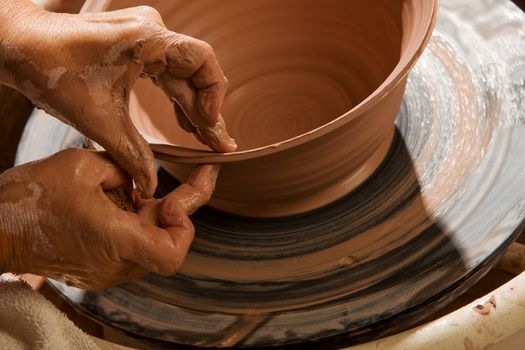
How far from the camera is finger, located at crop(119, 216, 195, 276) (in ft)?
3.33

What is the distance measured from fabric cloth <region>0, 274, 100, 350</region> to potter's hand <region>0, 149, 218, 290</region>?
0.06 metres

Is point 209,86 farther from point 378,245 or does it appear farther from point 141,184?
point 378,245

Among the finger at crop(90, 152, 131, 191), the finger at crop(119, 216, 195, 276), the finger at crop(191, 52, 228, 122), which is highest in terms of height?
Result: the finger at crop(191, 52, 228, 122)

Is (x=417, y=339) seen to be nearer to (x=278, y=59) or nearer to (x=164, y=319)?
(x=164, y=319)

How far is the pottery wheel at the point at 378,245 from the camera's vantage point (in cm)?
113

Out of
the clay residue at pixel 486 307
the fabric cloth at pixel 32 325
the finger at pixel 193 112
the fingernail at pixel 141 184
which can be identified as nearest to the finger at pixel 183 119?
the finger at pixel 193 112

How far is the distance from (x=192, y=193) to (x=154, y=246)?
4.7 inches

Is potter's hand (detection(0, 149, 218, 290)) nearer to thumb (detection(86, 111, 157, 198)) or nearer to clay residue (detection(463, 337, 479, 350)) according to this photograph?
thumb (detection(86, 111, 157, 198))

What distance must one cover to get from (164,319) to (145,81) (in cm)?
45

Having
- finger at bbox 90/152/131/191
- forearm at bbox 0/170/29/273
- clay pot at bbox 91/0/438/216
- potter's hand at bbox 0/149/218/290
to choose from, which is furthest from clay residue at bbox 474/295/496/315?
forearm at bbox 0/170/29/273

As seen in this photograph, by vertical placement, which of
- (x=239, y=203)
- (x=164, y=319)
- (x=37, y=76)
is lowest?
(x=164, y=319)

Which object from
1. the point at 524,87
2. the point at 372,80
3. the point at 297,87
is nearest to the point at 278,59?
the point at 297,87

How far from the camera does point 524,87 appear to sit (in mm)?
1331

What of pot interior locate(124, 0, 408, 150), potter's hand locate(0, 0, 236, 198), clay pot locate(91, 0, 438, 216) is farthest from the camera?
pot interior locate(124, 0, 408, 150)
